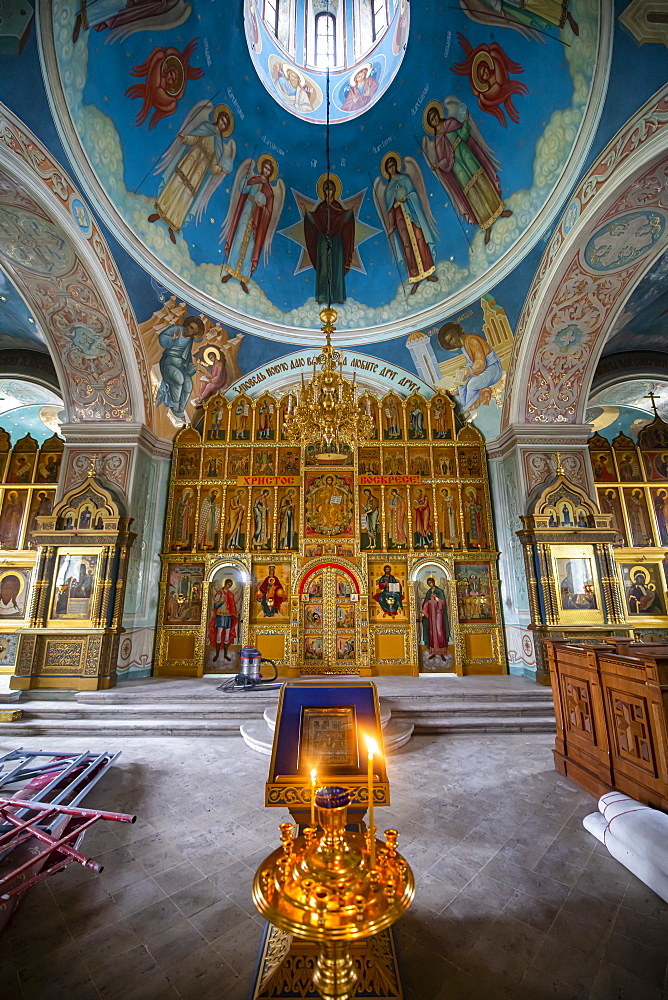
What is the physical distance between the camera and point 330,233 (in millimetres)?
12031

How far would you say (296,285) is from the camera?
1273cm

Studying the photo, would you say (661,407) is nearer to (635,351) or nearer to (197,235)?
(635,351)

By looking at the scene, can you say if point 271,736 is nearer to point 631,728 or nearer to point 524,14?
point 631,728

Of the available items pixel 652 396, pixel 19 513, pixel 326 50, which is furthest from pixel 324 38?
pixel 19 513

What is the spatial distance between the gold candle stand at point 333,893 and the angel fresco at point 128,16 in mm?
11471

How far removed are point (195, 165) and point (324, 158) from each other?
3.39 m

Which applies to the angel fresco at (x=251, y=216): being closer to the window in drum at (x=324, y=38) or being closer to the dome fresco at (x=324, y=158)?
the dome fresco at (x=324, y=158)

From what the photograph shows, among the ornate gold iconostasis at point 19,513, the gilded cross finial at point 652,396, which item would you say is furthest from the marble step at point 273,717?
the gilded cross finial at point 652,396

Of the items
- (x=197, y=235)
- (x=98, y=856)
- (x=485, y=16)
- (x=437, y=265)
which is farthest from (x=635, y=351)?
(x=98, y=856)

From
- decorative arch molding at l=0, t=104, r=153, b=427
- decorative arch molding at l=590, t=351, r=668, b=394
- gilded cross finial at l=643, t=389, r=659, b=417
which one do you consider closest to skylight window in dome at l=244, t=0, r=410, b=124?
decorative arch molding at l=0, t=104, r=153, b=427

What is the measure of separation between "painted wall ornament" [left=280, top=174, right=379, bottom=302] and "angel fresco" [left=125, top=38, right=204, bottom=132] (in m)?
3.36

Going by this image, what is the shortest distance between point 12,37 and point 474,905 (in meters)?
11.8

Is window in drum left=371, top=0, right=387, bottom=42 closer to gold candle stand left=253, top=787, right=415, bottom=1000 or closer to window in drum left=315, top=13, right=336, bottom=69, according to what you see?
window in drum left=315, top=13, right=336, bottom=69

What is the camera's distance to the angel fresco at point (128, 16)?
7195mm
